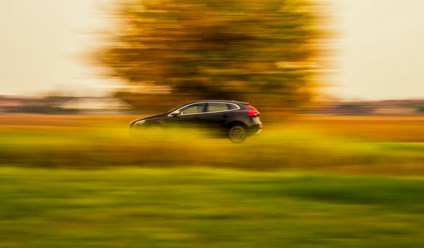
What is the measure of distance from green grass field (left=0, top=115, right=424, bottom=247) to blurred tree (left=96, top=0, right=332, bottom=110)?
34.5ft

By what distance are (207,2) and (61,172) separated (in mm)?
14166

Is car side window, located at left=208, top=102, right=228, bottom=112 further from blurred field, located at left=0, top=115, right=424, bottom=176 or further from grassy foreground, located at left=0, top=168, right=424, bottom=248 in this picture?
grassy foreground, located at left=0, top=168, right=424, bottom=248

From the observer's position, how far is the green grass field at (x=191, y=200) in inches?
245

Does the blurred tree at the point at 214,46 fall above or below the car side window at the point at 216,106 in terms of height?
above

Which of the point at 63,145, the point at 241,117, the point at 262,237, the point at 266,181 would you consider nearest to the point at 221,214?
the point at 262,237

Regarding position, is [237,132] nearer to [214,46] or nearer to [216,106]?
[216,106]

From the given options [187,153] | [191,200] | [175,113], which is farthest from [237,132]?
[191,200]

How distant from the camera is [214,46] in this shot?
22953 millimetres

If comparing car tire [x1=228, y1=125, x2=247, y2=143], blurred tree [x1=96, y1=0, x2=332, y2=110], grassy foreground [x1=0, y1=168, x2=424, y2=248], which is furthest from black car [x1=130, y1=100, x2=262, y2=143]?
grassy foreground [x1=0, y1=168, x2=424, y2=248]

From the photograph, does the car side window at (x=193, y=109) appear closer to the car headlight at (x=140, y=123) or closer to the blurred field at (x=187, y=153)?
the car headlight at (x=140, y=123)

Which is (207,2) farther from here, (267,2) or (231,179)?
(231,179)

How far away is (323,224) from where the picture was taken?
6656mm

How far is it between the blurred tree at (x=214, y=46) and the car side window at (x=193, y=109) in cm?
212

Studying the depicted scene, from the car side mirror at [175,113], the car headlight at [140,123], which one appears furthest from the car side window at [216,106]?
the car headlight at [140,123]
